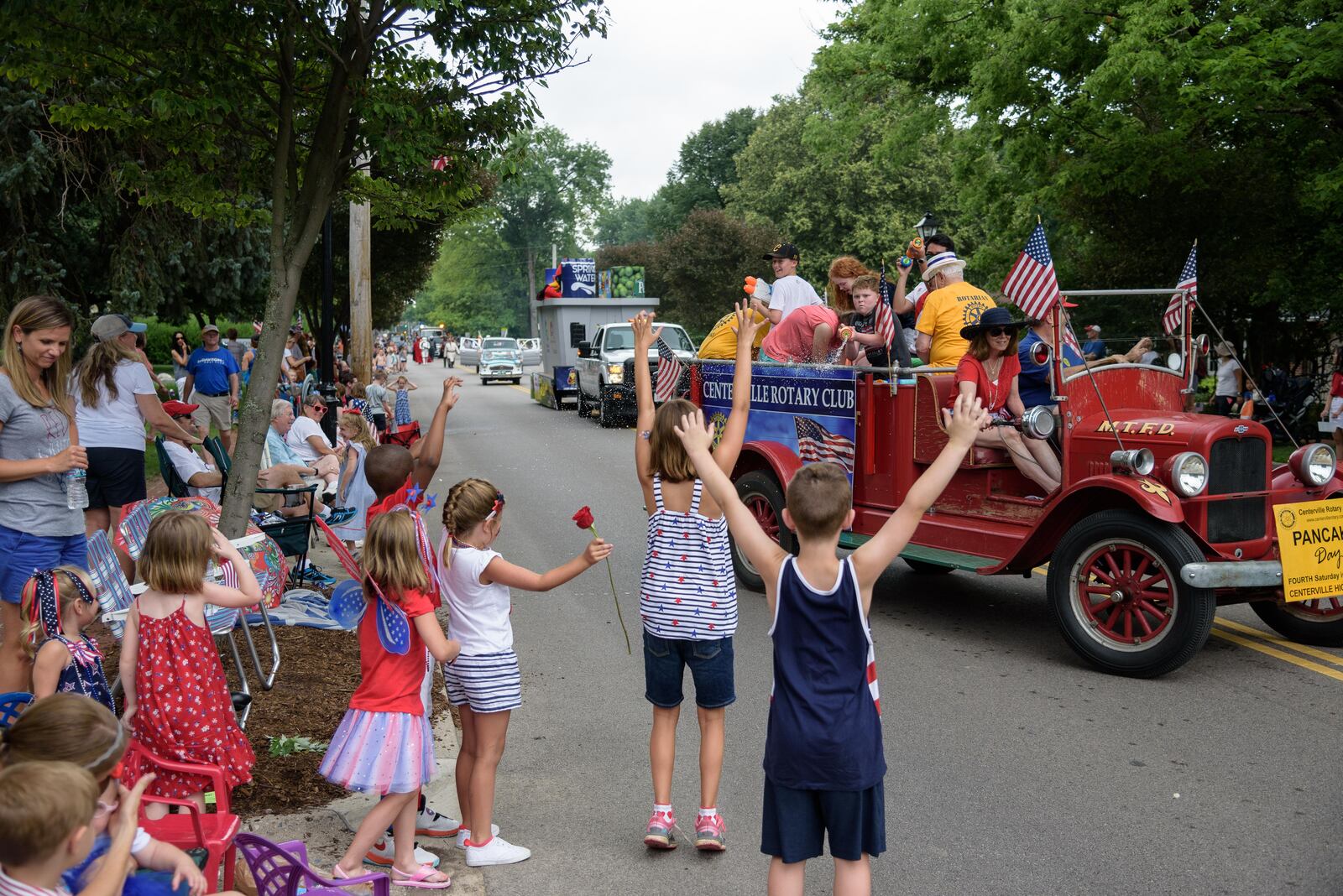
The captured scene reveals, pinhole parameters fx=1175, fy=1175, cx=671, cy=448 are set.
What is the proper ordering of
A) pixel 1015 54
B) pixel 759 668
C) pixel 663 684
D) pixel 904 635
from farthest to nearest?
pixel 1015 54 < pixel 904 635 < pixel 759 668 < pixel 663 684

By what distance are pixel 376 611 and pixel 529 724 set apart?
7.44 feet

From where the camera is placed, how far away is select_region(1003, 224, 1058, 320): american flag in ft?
23.2

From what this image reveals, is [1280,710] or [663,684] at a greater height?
[663,684]

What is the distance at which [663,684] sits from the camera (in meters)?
4.54

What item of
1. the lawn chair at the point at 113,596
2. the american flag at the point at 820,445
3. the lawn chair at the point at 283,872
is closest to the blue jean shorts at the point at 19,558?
the lawn chair at the point at 113,596

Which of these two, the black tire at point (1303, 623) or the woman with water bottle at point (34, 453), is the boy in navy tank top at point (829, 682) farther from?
the black tire at point (1303, 623)

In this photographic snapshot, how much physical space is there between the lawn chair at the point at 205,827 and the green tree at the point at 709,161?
68.1m

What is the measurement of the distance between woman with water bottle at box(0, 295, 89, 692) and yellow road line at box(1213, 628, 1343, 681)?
671cm

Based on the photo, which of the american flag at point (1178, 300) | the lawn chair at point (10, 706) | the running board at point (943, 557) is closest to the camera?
the lawn chair at point (10, 706)

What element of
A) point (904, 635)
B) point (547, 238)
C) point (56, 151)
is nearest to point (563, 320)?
point (56, 151)

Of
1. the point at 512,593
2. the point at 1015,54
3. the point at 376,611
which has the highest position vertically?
the point at 1015,54

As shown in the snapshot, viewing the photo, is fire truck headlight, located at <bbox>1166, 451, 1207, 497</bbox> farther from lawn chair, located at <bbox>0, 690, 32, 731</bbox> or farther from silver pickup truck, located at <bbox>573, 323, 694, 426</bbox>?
silver pickup truck, located at <bbox>573, 323, 694, 426</bbox>

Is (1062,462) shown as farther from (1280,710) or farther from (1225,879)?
(1225,879)

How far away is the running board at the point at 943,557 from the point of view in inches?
299
